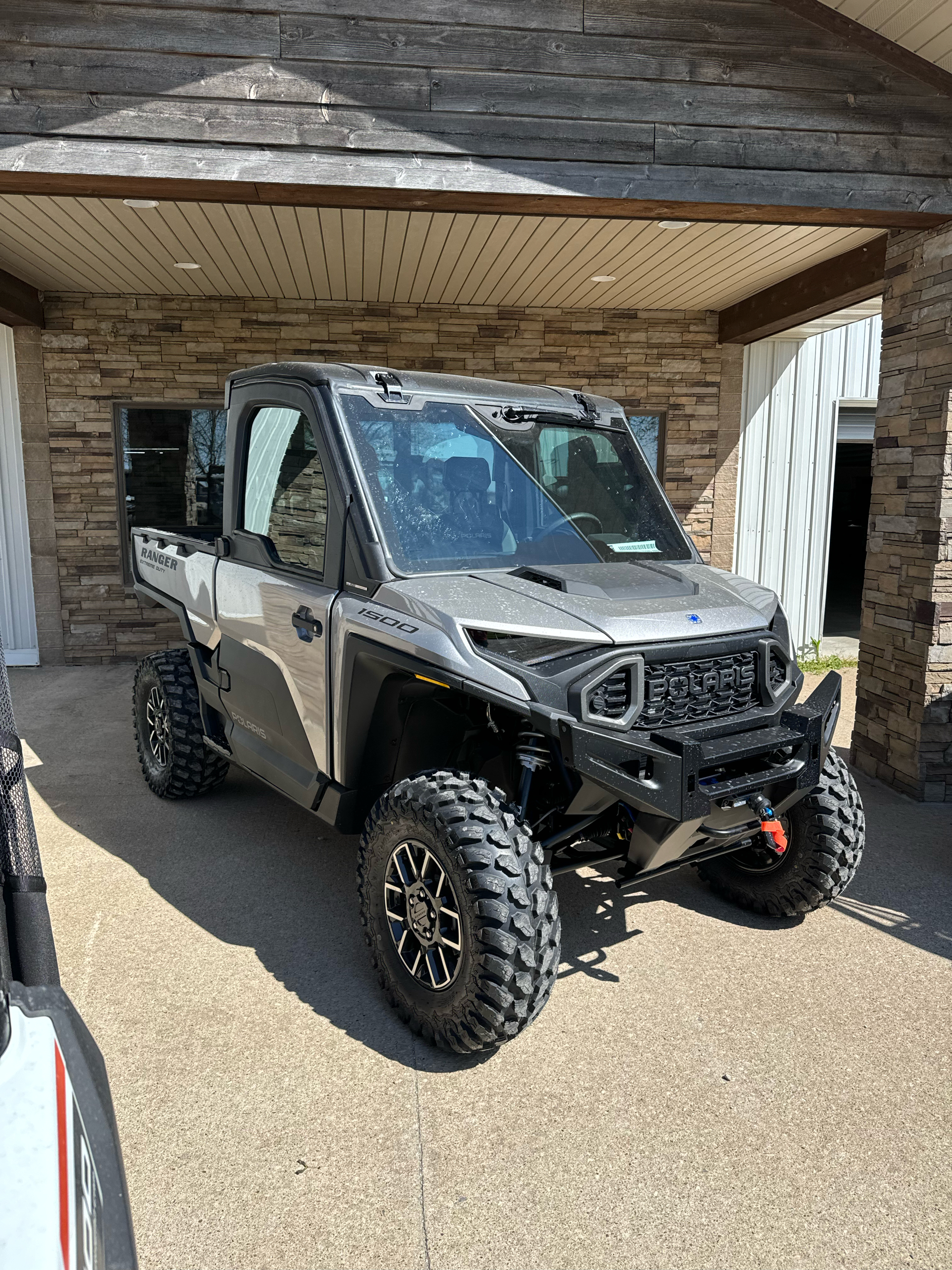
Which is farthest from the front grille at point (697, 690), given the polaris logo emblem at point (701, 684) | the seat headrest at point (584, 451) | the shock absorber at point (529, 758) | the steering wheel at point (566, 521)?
the seat headrest at point (584, 451)

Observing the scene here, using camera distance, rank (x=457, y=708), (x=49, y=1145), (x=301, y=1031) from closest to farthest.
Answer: (x=49, y=1145) < (x=301, y=1031) < (x=457, y=708)

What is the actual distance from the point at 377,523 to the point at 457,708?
2.52ft

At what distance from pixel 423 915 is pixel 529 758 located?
656mm

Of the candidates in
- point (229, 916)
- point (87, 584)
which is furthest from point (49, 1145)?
point (87, 584)

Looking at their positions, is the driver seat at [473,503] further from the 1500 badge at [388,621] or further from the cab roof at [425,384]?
the 1500 badge at [388,621]

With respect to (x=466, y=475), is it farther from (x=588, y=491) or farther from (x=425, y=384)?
(x=588, y=491)

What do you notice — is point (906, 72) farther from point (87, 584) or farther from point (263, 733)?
point (87, 584)

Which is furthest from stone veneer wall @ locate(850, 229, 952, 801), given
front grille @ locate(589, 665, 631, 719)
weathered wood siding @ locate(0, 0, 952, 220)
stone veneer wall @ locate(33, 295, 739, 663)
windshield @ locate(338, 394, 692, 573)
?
stone veneer wall @ locate(33, 295, 739, 663)

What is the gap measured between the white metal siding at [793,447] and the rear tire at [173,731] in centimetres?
664

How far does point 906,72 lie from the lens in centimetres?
494

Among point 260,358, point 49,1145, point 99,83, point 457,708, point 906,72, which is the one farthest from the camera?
point 260,358

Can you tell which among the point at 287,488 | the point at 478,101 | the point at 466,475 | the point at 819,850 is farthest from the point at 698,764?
the point at 478,101

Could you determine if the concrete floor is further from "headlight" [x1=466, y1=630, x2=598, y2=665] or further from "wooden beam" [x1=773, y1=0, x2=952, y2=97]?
"wooden beam" [x1=773, y1=0, x2=952, y2=97]

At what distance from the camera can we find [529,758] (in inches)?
114
